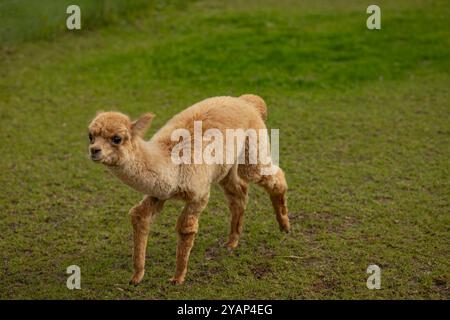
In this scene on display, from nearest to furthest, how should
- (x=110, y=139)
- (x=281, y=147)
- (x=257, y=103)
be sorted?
(x=110, y=139) → (x=257, y=103) → (x=281, y=147)

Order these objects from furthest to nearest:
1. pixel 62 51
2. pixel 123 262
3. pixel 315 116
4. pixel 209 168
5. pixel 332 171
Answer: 1. pixel 62 51
2. pixel 315 116
3. pixel 332 171
4. pixel 123 262
5. pixel 209 168

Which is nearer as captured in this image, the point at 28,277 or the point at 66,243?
the point at 28,277

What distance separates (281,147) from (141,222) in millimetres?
3007

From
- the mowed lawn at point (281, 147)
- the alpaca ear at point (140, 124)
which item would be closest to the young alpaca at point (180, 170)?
the alpaca ear at point (140, 124)

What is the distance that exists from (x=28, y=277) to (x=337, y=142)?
3887mm

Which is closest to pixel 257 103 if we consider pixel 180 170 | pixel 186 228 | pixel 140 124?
pixel 180 170

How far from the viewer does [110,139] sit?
14.3ft

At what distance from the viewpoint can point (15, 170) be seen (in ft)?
23.6

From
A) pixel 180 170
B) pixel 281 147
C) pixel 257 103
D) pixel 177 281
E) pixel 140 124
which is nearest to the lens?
pixel 140 124

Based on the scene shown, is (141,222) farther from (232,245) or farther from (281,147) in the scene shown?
(281,147)

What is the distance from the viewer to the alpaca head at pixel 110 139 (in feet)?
14.0

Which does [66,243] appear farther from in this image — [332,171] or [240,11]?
[240,11]

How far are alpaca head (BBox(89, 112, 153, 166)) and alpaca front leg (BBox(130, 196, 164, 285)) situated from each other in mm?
646

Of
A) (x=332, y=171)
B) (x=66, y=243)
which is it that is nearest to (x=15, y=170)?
(x=66, y=243)
